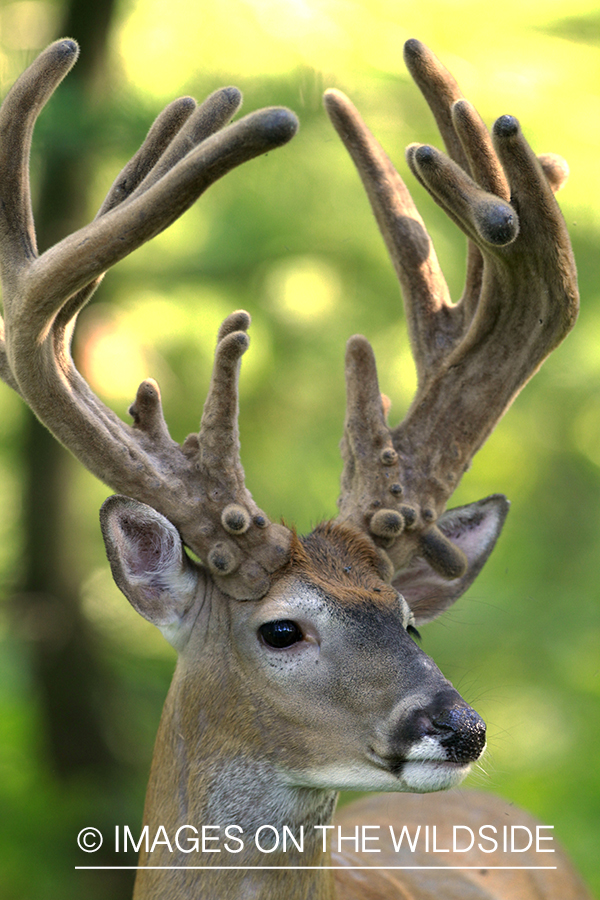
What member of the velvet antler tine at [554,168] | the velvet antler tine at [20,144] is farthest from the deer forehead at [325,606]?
the velvet antler tine at [554,168]

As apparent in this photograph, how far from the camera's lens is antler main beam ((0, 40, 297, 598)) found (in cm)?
246

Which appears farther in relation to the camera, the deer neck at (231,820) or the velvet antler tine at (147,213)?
the deer neck at (231,820)

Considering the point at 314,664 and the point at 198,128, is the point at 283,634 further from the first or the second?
the point at 198,128

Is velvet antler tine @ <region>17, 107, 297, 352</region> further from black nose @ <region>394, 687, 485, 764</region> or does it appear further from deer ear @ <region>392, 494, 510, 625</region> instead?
deer ear @ <region>392, 494, 510, 625</region>

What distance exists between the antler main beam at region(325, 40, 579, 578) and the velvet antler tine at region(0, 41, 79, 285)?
997mm

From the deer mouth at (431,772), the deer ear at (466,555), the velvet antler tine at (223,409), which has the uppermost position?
the velvet antler tine at (223,409)

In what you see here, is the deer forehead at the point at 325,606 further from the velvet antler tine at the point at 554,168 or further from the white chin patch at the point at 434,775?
the velvet antler tine at the point at 554,168

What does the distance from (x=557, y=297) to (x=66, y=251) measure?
4.92 feet

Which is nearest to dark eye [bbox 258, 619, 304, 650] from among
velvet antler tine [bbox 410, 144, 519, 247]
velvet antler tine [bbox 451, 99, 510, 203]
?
velvet antler tine [bbox 410, 144, 519, 247]

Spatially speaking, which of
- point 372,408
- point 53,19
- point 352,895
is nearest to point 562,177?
point 372,408

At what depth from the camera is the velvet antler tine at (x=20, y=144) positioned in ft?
8.32

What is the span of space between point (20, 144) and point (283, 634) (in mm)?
Result: 1477

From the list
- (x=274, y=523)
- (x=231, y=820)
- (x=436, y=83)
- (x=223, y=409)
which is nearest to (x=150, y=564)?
(x=274, y=523)

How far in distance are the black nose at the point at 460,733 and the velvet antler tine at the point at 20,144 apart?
1588 millimetres
